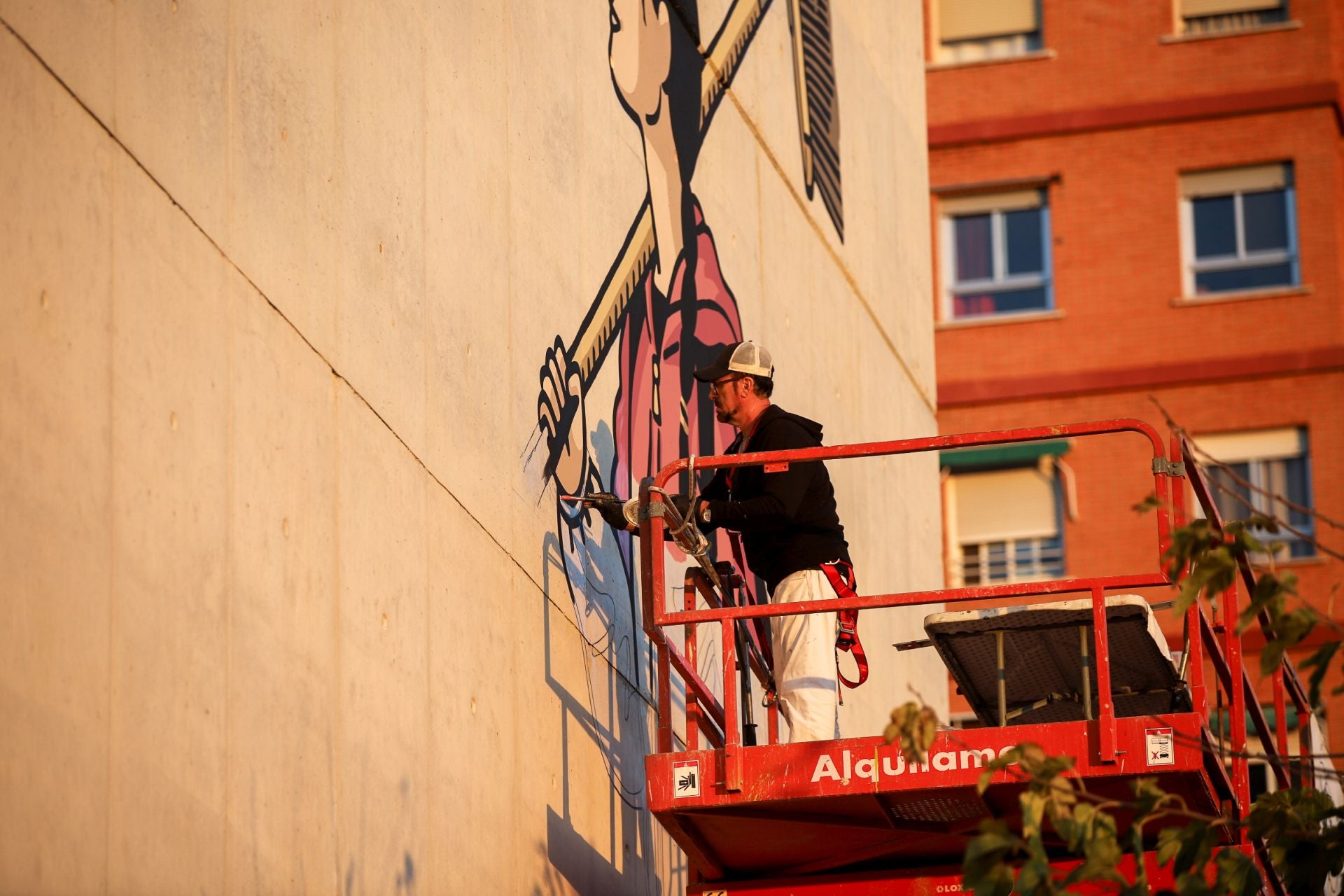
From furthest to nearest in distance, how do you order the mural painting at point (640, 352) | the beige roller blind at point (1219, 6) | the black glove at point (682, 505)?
1. the beige roller blind at point (1219, 6)
2. the mural painting at point (640, 352)
3. the black glove at point (682, 505)

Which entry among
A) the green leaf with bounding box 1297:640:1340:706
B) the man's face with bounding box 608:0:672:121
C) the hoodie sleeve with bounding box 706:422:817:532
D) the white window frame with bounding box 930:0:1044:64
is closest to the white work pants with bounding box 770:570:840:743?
the hoodie sleeve with bounding box 706:422:817:532

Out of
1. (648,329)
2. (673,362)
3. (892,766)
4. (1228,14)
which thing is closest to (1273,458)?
(1228,14)

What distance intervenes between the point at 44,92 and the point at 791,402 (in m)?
8.88

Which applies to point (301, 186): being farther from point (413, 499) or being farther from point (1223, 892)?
point (1223, 892)

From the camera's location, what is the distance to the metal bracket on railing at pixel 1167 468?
27.8 ft

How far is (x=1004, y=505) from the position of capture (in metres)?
33.5

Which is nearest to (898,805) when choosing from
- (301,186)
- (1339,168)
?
(301,186)

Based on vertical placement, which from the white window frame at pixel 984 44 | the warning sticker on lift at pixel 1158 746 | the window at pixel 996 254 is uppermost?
the white window frame at pixel 984 44

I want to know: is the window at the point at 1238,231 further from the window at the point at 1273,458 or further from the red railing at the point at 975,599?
the red railing at the point at 975,599

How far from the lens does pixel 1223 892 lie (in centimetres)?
593

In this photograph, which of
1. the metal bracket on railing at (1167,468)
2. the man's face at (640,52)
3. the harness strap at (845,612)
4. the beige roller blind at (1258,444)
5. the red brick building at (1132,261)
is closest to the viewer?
the metal bracket on railing at (1167,468)

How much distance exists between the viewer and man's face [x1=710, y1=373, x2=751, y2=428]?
973 centimetres

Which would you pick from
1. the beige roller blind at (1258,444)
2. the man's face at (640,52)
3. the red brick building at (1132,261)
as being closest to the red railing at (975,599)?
the man's face at (640,52)

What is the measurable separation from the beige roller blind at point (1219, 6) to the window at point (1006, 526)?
780 centimetres
